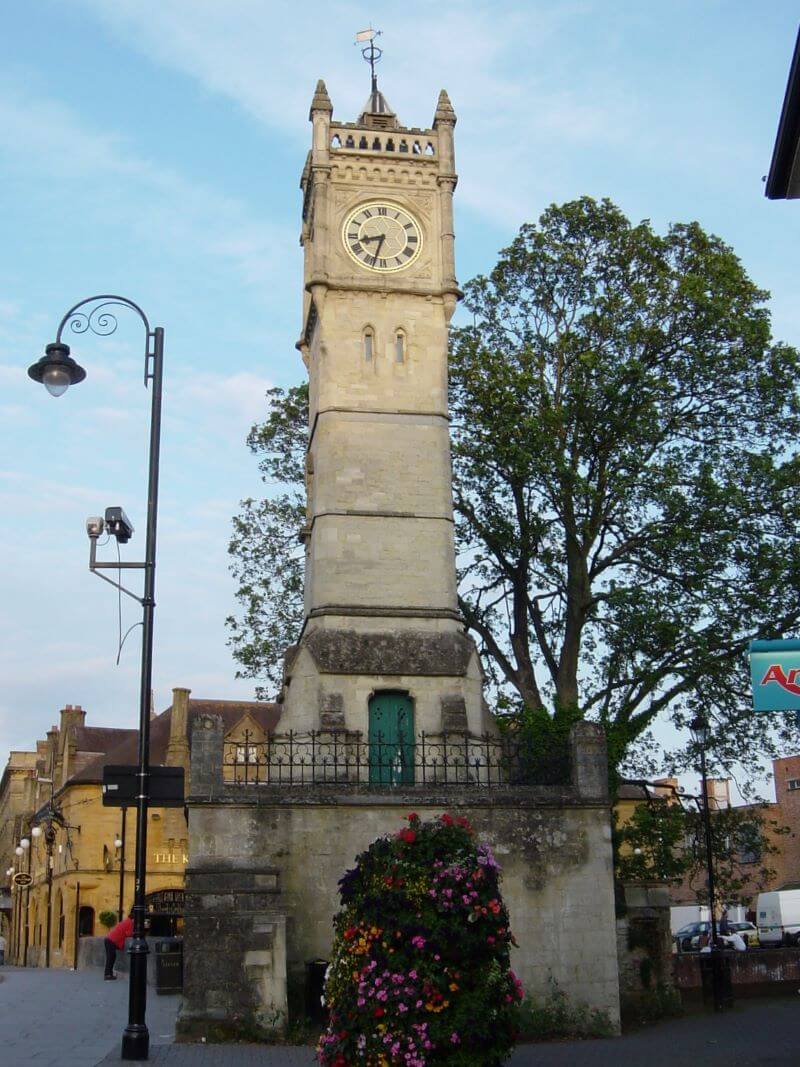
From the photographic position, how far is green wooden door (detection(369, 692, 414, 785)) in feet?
70.8

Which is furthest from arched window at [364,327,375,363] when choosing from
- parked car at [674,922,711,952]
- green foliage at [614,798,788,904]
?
parked car at [674,922,711,952]

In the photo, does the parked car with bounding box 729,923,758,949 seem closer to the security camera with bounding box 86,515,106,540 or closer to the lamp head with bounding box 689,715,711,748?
the lamp head with bounding box 689,715,711,748

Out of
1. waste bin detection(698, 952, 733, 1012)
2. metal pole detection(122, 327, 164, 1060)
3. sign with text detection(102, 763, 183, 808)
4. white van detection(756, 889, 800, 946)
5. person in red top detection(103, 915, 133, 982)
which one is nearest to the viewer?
metal pole detection(122, 327, 164, 1060)

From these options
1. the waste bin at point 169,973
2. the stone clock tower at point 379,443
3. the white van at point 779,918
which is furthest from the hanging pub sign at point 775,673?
the white van at point 779,918

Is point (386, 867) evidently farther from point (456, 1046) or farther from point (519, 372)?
point (519, 372)

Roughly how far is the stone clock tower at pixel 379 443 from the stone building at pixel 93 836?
74.8 ft

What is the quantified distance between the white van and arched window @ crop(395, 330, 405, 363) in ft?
92.0

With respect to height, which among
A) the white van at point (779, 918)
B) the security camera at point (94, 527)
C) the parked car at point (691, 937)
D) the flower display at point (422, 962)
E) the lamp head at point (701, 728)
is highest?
the security camera at point (94, 527)

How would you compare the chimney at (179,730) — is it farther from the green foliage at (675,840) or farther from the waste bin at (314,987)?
the waste bin at (314,987)

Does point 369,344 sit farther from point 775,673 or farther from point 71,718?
point 71,718

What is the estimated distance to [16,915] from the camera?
226 ft

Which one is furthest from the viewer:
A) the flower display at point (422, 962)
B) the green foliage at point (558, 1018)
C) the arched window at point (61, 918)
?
the arched window at point (61, 918)

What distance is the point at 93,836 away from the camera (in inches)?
2000

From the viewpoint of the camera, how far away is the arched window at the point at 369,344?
2439 cm
